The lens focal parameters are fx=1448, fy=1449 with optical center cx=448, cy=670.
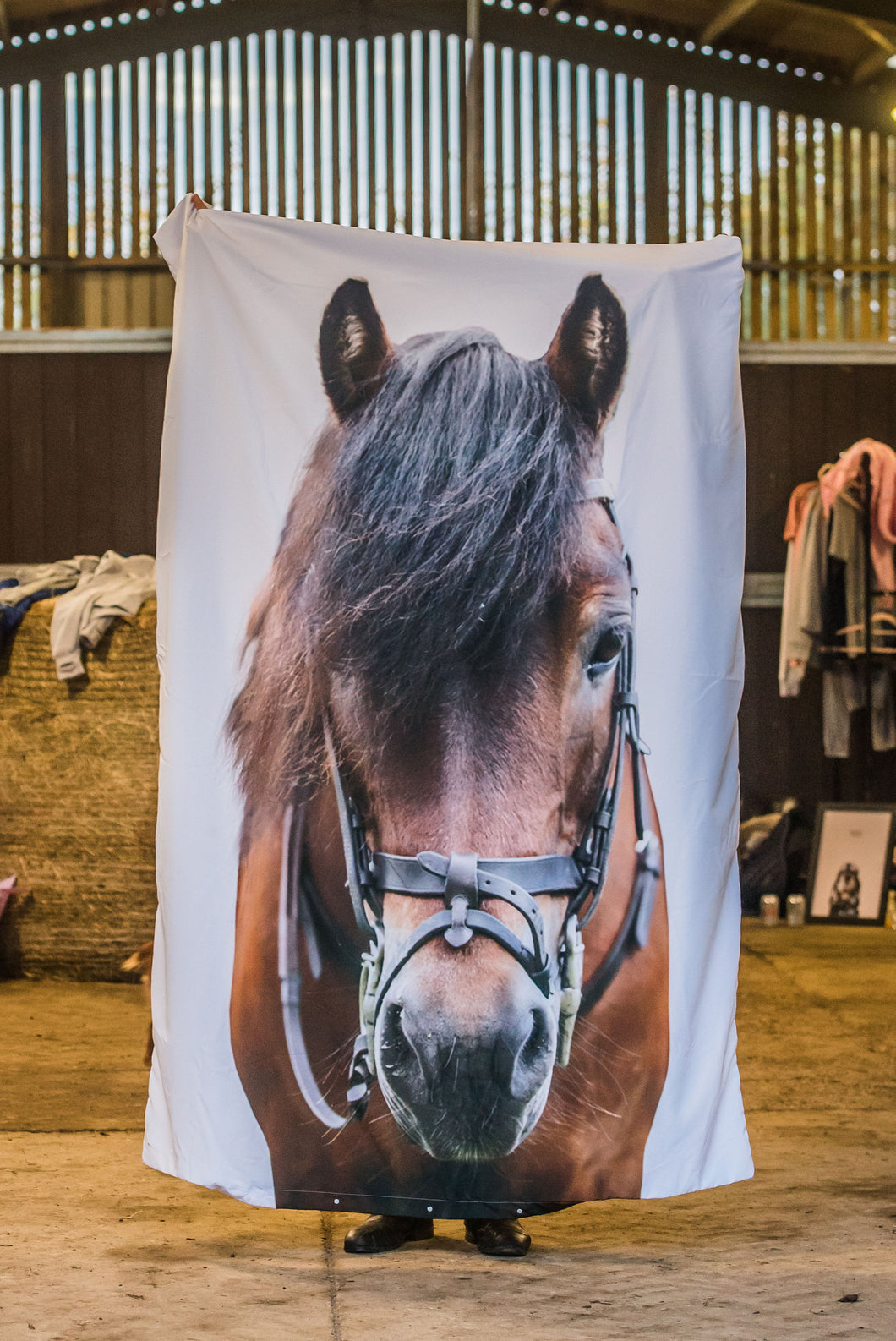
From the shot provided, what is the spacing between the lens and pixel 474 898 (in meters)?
2.29

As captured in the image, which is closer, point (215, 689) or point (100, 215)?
point (215, 689)

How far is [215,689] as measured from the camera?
2365 millimetres

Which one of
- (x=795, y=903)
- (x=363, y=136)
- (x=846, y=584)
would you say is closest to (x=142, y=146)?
(x=363, y=136)

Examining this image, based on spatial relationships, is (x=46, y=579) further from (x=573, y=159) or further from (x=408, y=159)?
(x=573, y=159)

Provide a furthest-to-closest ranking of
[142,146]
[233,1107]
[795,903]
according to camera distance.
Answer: [142,146] → [795,903] → [233,1107]

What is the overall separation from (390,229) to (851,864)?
3.74m

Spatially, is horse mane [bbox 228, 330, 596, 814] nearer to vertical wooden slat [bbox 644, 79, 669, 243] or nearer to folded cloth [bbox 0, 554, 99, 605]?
folded cloth [bbox 0, 554, 99, 605]

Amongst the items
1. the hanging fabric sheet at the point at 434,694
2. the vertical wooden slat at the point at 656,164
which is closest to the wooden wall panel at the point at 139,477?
the vertical wooden slat at the point at 656,164

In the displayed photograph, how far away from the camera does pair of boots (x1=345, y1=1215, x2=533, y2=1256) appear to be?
2.44 m

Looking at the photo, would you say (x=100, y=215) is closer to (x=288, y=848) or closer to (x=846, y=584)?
(x=846, y=584)

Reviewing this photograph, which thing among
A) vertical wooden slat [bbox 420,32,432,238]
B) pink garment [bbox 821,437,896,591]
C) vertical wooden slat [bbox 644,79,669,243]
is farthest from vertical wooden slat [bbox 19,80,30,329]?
pink garment [bbox 821,437,896,591]

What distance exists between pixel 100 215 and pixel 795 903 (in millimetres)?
4621

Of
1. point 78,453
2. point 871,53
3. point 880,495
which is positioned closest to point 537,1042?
point 880,495

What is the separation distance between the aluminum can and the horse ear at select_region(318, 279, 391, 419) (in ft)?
13.5
